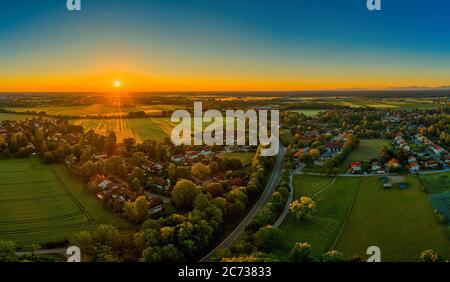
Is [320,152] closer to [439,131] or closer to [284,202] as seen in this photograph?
[284,202]

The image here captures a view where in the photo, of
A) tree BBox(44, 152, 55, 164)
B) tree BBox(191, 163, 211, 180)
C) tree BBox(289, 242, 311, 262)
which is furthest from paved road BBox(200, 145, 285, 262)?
tree BBox(44, 152, 55, 164)

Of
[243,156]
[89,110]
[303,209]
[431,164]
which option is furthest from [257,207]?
[89,110]

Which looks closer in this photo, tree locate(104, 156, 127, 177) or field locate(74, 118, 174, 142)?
tree locate(104, 156, 127, 177)

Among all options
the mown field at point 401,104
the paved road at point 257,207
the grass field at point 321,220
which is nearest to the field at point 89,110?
the paved road at point 257,207

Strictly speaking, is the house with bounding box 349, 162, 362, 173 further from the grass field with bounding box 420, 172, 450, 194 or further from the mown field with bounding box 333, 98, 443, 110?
the mown field with bounding box 333, 98, 443, 110

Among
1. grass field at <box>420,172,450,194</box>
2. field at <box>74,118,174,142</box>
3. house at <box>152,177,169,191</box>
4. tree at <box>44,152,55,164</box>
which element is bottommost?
grass field at <box>420,172,450,194</box>

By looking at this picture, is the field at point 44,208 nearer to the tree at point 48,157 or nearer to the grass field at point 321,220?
the tree at point 48,157

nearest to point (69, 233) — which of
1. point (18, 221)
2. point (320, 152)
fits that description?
point (18, 221)
